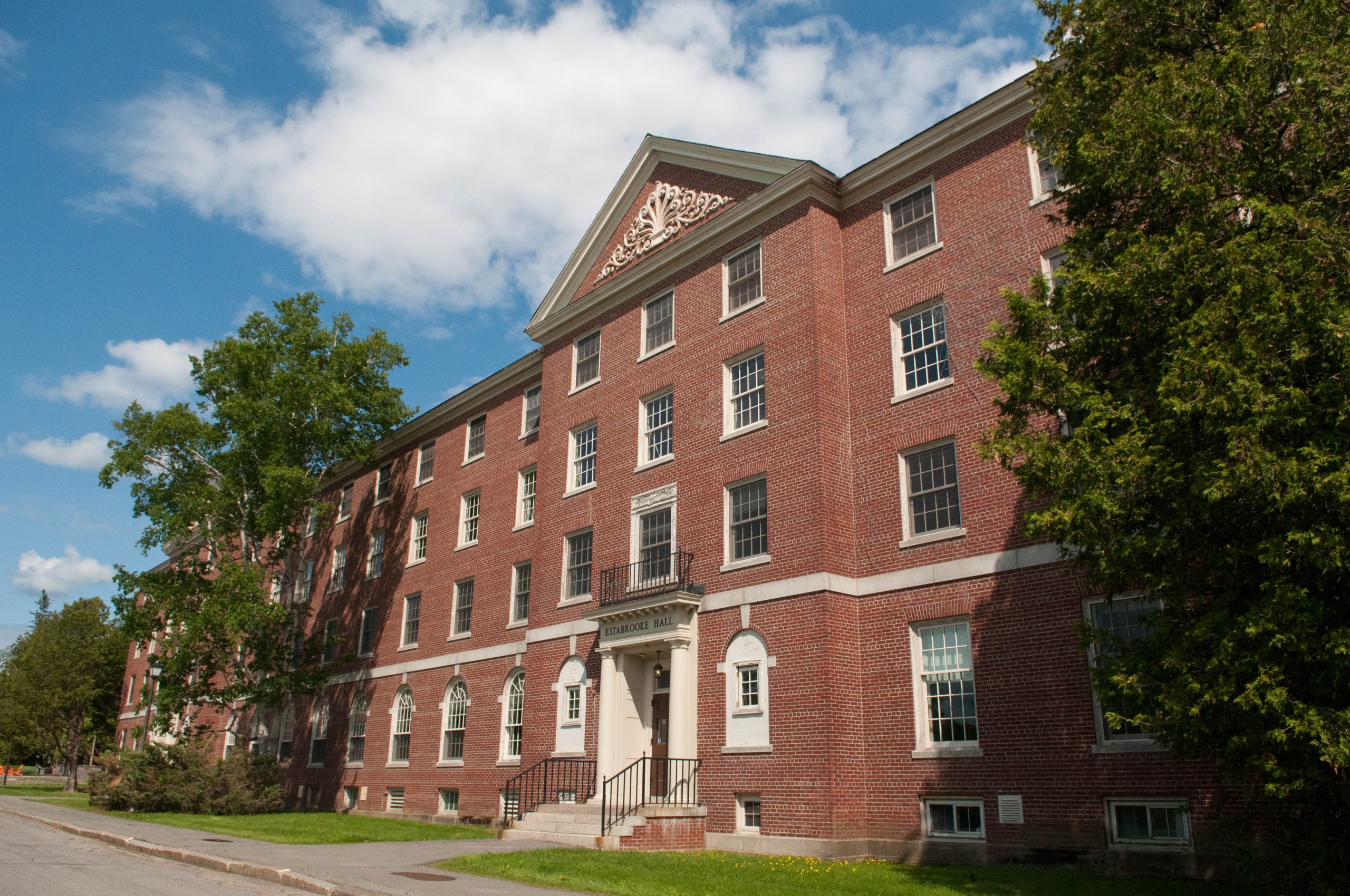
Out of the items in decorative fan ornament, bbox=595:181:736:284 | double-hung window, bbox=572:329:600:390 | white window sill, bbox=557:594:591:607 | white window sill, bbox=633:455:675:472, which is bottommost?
white window sill, bbox=557:594:591:607

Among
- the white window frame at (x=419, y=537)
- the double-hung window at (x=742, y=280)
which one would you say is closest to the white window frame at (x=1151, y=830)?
the double-hung window at (x=742, y=280)

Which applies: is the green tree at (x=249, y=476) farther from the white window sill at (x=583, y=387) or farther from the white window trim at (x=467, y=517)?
the white window sill at (x=583, y=387)

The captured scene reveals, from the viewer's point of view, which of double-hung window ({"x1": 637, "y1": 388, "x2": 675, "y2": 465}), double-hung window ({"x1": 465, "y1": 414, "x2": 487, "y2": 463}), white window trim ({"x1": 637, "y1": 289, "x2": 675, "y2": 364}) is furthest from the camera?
double-hung window ({"x1": 465, "y1": 414, "x2": 487, "y2": 463})

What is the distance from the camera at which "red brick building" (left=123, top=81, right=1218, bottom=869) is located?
1636cm

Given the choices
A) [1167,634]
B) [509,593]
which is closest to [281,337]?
[509,593]

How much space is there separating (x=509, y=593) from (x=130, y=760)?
39.6 feet

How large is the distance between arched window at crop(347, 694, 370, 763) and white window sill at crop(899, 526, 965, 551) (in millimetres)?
22664

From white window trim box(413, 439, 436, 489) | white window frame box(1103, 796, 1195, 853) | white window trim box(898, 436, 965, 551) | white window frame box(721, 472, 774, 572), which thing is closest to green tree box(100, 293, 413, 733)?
white window trim box(413, 439, 436, 489)

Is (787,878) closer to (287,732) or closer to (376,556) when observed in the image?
(376,556)

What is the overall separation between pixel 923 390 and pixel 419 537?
21161 millimetres

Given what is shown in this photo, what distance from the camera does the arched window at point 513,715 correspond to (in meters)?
27.5

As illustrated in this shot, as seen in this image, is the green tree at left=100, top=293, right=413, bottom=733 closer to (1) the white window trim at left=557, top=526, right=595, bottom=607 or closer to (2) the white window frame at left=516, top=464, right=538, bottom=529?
(2) the white window frame at left=516, top=464, right=538, bottom=529

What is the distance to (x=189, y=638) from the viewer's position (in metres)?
30.9

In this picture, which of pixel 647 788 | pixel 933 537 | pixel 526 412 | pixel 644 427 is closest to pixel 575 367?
pixel 644 427
